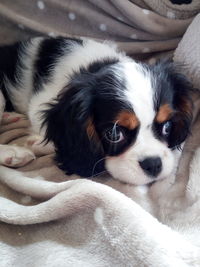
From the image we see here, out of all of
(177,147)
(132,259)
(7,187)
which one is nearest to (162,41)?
(177,147)

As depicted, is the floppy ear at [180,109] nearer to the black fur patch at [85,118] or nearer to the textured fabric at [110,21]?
the black fur patch at [85,118]

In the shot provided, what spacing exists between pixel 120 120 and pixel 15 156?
426 millimetres

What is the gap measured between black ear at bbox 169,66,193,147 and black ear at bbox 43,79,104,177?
28 cm

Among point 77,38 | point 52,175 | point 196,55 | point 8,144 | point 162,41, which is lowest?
point 8,144

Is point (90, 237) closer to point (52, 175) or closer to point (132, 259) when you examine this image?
point (132, 259)

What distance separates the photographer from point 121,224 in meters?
1.05

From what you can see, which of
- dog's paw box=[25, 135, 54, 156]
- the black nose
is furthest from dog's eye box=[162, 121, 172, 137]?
dog's paw box=[25, 135, 54, 156]

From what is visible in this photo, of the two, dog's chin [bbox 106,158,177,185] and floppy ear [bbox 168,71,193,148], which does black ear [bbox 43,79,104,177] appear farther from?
floppy ear [bbox 168,71,193,148]

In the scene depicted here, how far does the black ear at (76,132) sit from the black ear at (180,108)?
28 cm

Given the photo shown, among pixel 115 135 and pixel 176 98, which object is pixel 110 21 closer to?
pixel 176 98

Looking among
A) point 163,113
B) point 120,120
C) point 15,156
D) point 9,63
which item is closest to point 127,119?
point 120,120

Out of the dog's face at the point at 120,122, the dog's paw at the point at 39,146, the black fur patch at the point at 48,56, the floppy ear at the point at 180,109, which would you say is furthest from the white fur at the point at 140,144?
the black fur patch at the point at 48,56

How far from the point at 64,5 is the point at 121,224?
1.13 metres

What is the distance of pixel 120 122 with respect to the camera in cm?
126
